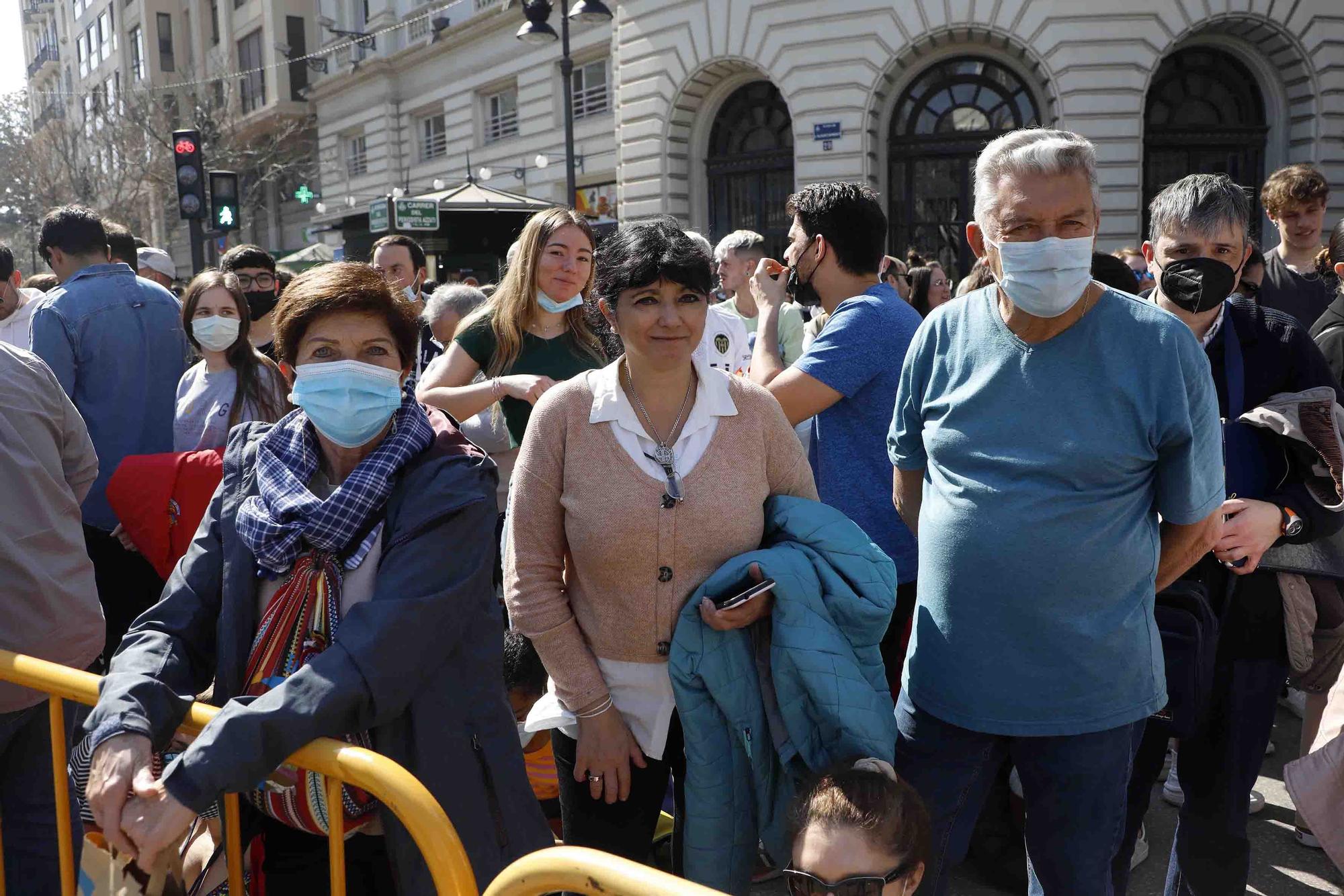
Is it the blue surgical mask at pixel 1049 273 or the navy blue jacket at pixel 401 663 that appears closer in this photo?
the navy blue jacket at pixel 401 663

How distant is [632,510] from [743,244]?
14.9 feet

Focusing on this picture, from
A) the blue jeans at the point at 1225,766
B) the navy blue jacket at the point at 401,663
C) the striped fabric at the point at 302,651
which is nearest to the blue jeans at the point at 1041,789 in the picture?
the blue jeans at the point at 1225,766

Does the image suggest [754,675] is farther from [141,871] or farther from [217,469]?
[217,469]

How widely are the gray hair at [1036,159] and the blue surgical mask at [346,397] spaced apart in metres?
1.34

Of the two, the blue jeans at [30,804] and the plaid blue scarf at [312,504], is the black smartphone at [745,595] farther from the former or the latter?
the blue jeans at [30,804]

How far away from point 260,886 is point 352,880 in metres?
0.20

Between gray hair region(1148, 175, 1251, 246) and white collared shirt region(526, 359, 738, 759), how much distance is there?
125cm

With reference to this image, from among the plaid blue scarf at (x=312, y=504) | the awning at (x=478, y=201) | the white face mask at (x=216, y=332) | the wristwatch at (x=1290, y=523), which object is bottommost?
the wristwatch at (x=1290, y=523)

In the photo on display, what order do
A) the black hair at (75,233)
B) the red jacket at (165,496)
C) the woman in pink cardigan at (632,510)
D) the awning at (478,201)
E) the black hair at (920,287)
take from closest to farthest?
the woman in pink cardigan at (632,510) < the red jacket at (165,496) < the black hair at (75,233) < the black hair at (920,287) < the awning at (478,201)

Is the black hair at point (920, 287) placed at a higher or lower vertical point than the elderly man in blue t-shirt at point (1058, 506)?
higher

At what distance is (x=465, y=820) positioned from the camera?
2127 mm

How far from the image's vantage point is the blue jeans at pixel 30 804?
275 cm

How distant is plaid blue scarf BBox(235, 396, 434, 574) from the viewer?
2086 mm

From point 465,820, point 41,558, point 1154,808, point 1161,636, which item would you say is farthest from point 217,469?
point 1154,808
